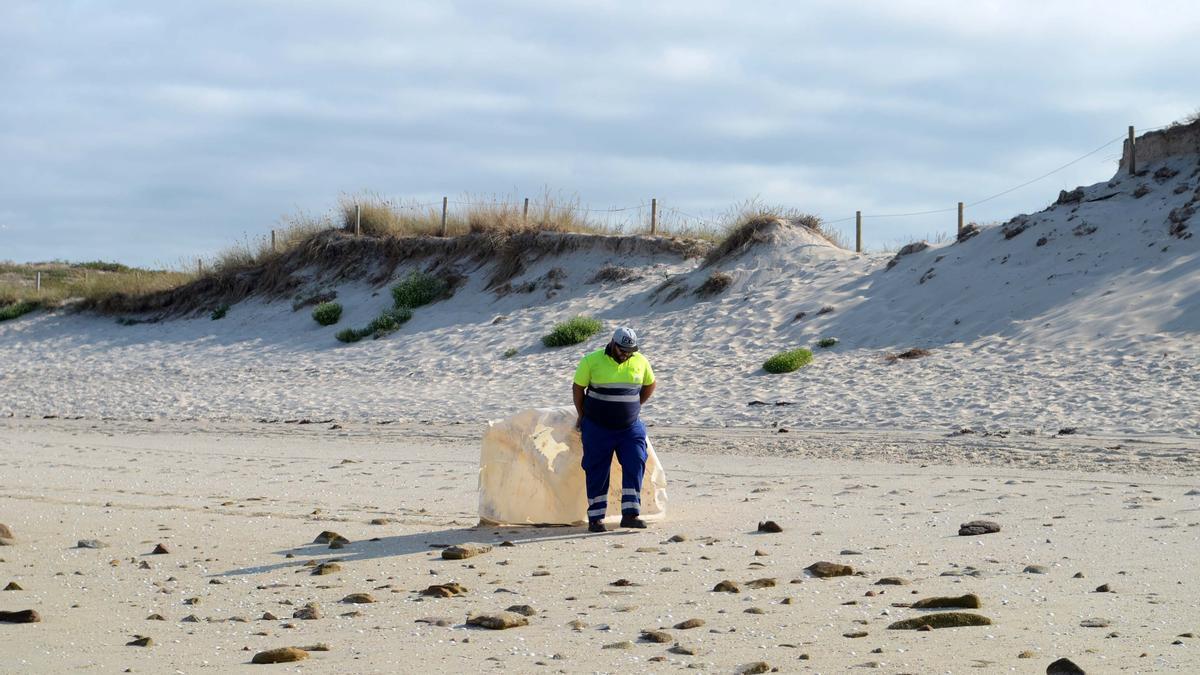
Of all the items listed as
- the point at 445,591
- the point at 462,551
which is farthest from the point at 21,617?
the point at 462,551

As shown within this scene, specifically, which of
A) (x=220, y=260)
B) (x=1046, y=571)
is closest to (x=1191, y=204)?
(x=1046, y=571)

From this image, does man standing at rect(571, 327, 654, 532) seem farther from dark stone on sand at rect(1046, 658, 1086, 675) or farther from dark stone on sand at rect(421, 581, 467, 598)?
dark stone on sand at rect(1046, 658, 1086, 675)

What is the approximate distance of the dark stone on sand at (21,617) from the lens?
20.4ft

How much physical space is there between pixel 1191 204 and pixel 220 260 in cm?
2566

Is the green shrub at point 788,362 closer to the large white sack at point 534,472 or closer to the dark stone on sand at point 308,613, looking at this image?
the large white sack at point 534,472

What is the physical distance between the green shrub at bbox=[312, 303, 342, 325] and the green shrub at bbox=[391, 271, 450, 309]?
1348mm

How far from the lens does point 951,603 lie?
5.95m

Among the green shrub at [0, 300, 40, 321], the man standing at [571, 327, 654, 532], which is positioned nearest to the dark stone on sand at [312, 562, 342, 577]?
the man standing at [571, 327, 654, 532]

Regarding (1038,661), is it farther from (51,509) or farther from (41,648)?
(51,509)

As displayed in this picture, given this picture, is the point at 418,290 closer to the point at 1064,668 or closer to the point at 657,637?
the point at 657,637

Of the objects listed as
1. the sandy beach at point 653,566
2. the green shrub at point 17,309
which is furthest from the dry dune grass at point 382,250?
the sandy beach at point 653,566

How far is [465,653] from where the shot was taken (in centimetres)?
546

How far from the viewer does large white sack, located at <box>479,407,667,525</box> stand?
9.04 meters

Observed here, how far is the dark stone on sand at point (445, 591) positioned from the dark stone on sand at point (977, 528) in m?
3.17
